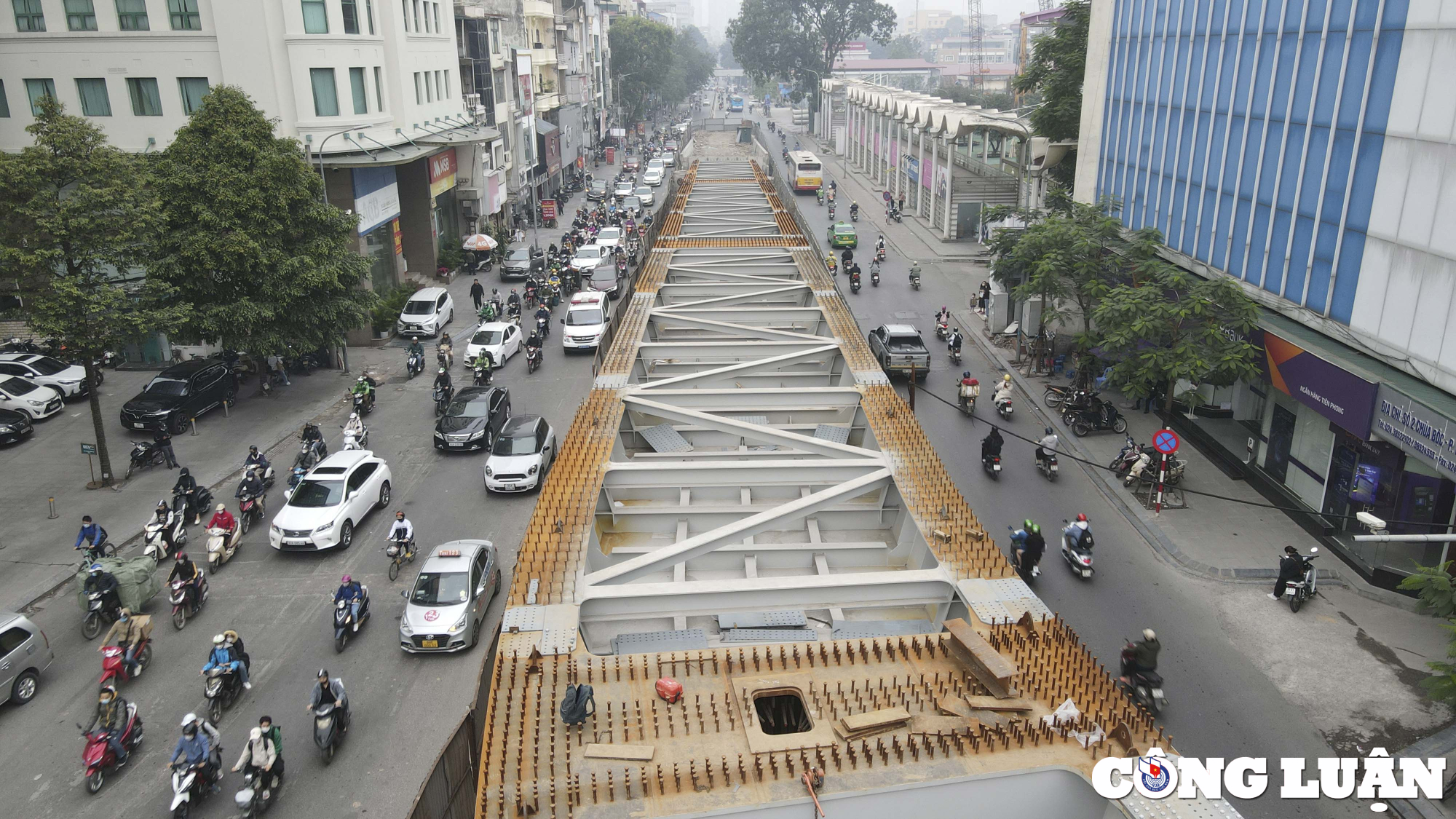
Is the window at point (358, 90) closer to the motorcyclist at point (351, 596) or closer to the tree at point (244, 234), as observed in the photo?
the tree at point (244, 234)

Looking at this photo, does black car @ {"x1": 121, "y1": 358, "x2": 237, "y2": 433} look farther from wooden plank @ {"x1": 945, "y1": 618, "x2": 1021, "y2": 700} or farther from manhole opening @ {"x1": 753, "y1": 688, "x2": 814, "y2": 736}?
wooden plank @ {"x1": 945, "y1": 618, "x2": 1021, "y2": 700}

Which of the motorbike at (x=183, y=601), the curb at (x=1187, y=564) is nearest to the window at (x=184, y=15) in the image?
the motorbike at (x=183, y=601)

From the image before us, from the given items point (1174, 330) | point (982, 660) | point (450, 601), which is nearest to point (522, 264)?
point (1174, 330)

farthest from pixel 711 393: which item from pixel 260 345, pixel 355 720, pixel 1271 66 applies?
pixel 260 345

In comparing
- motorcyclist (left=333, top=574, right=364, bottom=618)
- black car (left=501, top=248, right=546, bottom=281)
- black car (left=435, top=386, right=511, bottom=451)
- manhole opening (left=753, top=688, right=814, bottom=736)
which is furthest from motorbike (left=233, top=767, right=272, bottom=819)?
black car (left=501, top=248, right=546, bottom=281)

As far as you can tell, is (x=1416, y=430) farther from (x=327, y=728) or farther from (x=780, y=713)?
(x=327, y=728)

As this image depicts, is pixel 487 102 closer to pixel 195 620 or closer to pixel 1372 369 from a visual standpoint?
pixel 195 620
